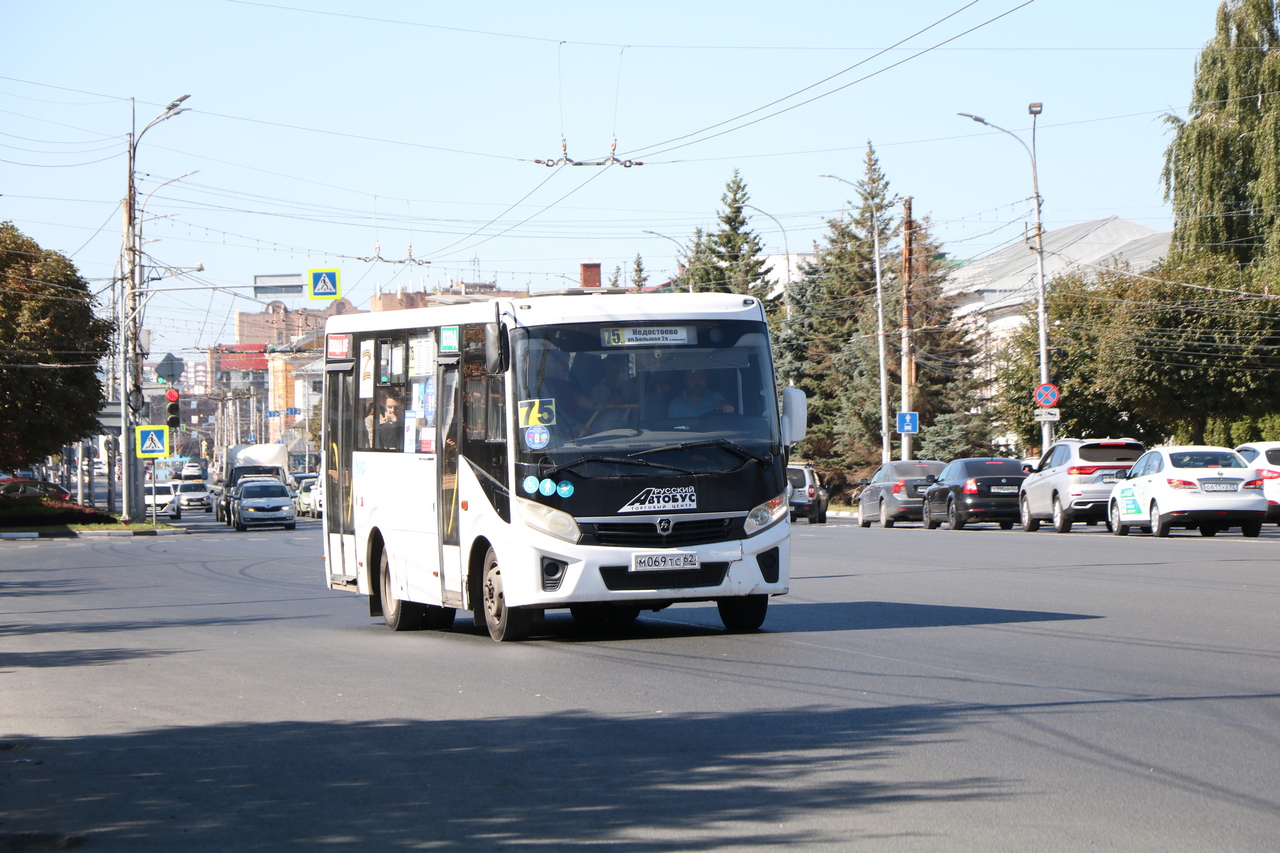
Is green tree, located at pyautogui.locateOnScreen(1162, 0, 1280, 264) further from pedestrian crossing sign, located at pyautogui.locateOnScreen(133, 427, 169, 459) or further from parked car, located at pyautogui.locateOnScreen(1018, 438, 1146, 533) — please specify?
pedestrian crossing sign, located at pyautogui.locateOnScreen(133, 427, 169, 459)

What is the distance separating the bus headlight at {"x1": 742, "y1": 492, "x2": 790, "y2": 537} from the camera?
12.6 meters

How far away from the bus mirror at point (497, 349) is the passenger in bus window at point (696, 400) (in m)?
1.35

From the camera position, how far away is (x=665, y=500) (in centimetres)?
1229

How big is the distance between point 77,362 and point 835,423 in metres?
34.0

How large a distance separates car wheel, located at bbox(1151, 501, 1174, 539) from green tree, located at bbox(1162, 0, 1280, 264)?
23564 mm

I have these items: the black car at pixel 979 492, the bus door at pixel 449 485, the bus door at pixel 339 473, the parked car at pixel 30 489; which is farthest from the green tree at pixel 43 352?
the bus door at pixel 449 485

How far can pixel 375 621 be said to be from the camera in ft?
52.9

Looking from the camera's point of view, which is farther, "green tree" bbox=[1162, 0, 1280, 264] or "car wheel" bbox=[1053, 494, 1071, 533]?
"green tree" bbox=[1162, 0, 1280, 264]

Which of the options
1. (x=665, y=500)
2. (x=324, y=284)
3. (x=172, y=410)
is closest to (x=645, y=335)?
(x=665, y=500)

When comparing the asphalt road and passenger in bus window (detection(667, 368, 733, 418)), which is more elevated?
passenger in bus window (detection(667, 368, 733, 418))

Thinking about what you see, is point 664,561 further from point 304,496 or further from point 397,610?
point 304,496

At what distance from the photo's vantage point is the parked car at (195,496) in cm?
7962

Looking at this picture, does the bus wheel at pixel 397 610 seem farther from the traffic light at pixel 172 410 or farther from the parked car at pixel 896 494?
the traffic light at pixel 172 410

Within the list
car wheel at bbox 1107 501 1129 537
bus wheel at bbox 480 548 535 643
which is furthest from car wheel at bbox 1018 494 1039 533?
bus wheel at bbox 480 548 535 643
